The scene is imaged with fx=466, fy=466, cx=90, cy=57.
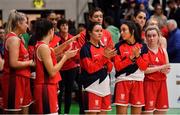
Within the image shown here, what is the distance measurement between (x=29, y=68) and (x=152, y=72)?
182cm

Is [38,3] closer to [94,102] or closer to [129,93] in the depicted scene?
[129,93]

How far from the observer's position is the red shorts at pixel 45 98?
17.9ft

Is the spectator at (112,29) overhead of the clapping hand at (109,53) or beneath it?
overhead

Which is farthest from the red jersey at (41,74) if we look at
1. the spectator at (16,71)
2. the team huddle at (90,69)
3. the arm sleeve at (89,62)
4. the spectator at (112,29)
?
the spectator at (112,29)

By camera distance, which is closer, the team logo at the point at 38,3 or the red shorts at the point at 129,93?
the red shorts at the point at 129,93

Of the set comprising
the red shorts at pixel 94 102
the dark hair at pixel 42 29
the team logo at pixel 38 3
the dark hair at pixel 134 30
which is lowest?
the red shorts at pixel 94 102

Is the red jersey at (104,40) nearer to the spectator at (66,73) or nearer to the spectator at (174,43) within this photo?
the spectator at (66,73)

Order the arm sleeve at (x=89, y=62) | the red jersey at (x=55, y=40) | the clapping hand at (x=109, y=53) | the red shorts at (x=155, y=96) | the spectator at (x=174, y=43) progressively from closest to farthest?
the clapping hand at (x=109, y=53)
the arm sleeve at (x=89, y=62)
the red shorts at (x=155, y=96)
the red jersey at (x=55, y=40)
the spectator at (x=174, y=43)

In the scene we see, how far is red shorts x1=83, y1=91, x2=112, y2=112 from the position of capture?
6.20 metres

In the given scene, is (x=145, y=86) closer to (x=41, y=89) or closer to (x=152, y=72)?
(x=152, y=72)

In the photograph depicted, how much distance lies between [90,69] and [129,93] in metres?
0.72

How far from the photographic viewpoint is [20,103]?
6.07 m

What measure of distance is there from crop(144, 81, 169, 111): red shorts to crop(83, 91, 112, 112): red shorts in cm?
74

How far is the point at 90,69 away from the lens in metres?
6.16
